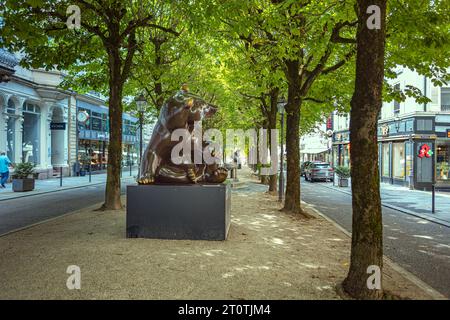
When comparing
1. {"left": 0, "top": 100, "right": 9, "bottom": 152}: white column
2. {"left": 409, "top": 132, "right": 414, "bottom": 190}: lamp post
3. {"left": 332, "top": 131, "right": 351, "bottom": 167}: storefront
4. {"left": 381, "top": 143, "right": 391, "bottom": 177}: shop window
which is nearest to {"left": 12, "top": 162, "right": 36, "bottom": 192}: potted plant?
{"left": 0, "top": 100, "right": 9, "bottom": 152}: white column

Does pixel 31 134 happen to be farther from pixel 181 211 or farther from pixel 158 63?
pixel 181 211

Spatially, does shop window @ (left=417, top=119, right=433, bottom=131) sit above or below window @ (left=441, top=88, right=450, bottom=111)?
below

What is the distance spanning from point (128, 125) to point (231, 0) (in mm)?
39976

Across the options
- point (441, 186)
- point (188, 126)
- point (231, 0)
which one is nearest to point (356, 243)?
point (188, 126)

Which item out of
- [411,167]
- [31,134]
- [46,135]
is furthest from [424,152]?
[31,134]

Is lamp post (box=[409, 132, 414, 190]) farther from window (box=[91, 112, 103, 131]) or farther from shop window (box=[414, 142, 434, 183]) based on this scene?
window (box=[91, 112, 103, 131])

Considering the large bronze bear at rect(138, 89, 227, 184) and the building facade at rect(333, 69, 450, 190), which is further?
the building facade at rect(333, 69, 450, 190)

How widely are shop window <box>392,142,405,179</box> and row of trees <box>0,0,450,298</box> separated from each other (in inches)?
438

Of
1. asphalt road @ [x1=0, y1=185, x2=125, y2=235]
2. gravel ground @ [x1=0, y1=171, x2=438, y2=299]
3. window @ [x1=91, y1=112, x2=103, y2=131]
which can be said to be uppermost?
window @ [x1=91, y1=112, x2=103, y2=131]

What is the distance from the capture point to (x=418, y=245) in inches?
306

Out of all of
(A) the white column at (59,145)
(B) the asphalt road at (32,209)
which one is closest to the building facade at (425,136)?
(B) the asphalt road at (32,209)

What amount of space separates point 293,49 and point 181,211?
17.7ft

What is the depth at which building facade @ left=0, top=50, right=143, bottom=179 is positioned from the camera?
23234 mm

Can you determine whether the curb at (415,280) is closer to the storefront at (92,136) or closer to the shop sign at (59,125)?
the shop sign at (59,125)
